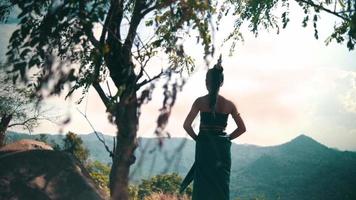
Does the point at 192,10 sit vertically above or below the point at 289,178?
above

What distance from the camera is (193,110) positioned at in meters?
5.69

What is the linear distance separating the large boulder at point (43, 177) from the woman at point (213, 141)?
190cm

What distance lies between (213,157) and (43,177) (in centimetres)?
276

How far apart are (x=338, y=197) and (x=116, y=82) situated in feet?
410

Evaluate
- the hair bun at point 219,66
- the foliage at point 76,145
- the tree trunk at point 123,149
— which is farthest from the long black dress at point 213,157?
the foliage at point 76,145

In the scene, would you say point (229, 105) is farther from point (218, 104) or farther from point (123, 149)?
point (123, 149)

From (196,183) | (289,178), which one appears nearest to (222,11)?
(196,183)

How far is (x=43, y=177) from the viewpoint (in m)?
6.02

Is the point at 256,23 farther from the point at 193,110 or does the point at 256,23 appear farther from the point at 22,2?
the point at 22,2

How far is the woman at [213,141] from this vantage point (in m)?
5.64

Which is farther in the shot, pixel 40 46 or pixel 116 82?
pixel 116 82

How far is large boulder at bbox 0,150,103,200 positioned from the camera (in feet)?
18.9

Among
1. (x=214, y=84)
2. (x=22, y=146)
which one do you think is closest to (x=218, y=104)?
(x=214, y=84)

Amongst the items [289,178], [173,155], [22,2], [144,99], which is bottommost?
[289,178]
